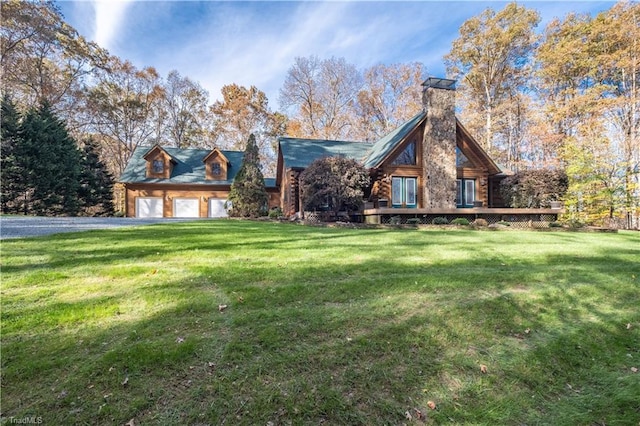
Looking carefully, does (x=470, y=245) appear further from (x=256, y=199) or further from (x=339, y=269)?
(x=256, y=199)

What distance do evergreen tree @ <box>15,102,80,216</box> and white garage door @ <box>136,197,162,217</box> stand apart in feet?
11.6

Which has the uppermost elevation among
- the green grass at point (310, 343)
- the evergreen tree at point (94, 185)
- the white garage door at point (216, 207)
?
the evergreen tree at point (94, 185)

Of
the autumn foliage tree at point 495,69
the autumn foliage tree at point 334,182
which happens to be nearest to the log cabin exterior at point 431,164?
the autumn foliage tree at point 334,182

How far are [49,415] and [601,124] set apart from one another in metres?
25.0

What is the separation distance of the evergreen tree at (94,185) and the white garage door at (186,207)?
5427 mm

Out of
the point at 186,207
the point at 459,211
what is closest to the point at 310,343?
the point at 459,211

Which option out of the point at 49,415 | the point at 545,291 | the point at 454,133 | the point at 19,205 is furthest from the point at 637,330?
the point at 19,205

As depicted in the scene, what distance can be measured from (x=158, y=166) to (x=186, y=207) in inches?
139

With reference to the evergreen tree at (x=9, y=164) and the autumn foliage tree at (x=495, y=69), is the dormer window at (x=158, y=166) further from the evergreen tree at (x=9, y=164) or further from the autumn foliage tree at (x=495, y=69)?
the autumn foliage tree at (x=495, y=69)

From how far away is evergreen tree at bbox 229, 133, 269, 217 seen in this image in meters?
16.7

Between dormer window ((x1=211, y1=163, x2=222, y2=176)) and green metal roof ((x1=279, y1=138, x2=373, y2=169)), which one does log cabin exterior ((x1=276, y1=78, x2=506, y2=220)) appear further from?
dormer window ((x1=211, y1=163, x2=222, y2=176))

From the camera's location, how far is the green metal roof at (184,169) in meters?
21.7

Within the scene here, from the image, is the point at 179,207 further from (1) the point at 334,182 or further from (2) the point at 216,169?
(1) the point at 334,182

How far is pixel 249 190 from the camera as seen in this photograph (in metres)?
16.6
